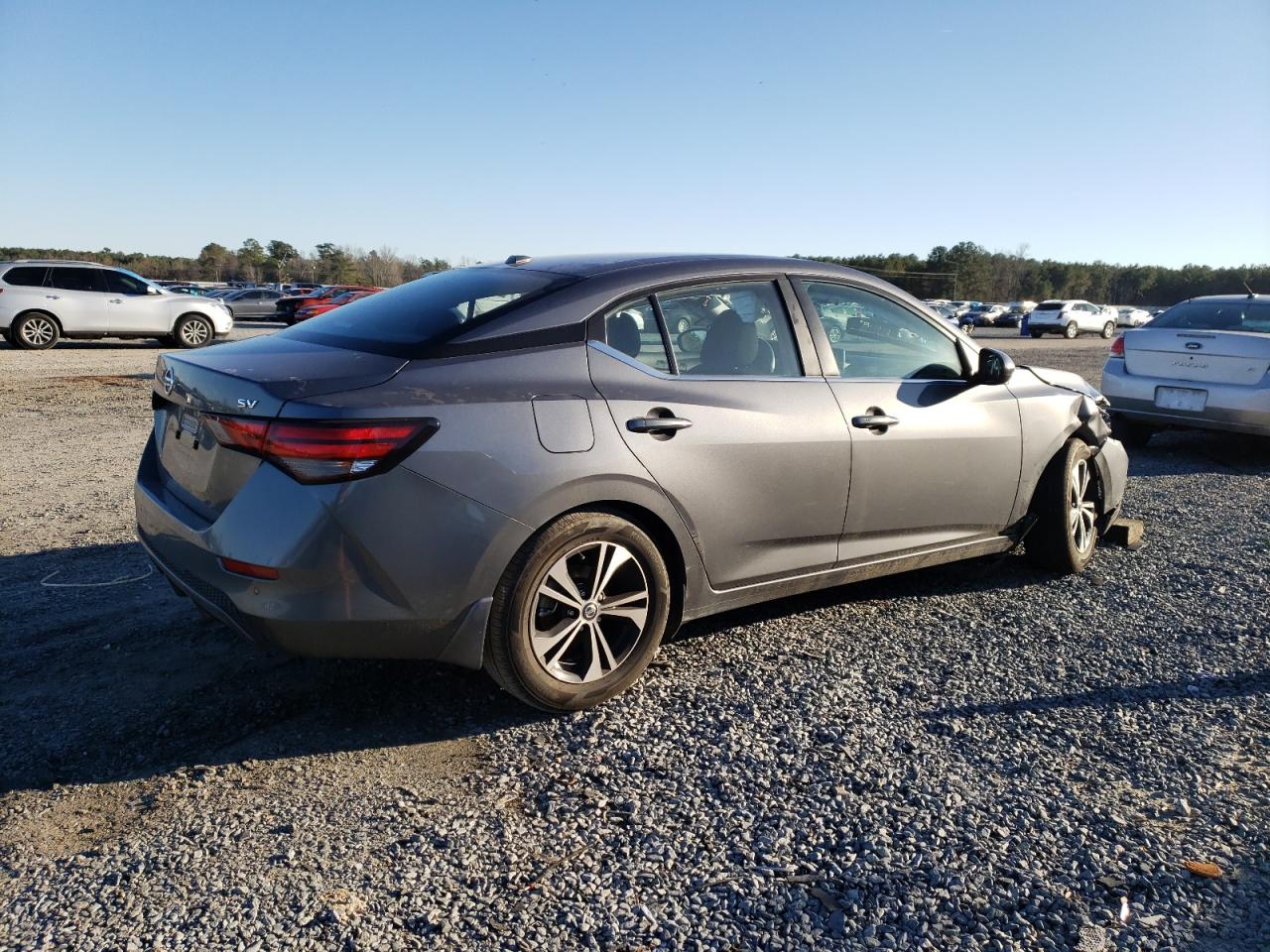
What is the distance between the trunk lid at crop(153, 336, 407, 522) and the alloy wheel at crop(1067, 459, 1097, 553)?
363 centimetres

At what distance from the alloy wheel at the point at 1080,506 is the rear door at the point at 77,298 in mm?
19073

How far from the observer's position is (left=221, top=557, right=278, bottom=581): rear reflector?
2902 millimetres

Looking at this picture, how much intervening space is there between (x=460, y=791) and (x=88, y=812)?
1.05 metres

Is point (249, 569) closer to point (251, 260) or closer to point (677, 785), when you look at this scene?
point (677, 785)

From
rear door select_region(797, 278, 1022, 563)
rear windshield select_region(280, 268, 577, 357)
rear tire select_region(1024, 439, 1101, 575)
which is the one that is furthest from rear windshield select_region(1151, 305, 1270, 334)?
rear windshield select_region(280, 268, 577, 357)

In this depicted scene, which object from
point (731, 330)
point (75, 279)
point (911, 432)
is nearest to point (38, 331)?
point (75, 279)

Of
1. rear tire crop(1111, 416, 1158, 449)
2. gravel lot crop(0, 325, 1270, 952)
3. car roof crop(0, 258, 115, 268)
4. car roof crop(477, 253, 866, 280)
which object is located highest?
car roof crop(0, 258, 115, 268)

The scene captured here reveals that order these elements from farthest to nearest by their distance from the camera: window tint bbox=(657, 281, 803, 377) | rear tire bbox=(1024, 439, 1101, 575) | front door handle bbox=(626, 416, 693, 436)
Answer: rear tire bbox=(1024, 439, 1101, 575) < window tint bbox=(657, 281, 803, 377) < front door handle bbox=(626, 416, 693, 436)

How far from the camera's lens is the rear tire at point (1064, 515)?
5000 mm

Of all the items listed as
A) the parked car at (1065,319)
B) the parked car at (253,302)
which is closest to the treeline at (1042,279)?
the parked car at (1065,319)

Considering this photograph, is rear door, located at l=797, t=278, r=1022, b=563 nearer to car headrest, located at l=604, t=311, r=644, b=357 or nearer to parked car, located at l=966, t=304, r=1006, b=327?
car headrest, located at l=604, t=311, r=644, b=357

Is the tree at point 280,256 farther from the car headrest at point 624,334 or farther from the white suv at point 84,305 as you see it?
the car headrest at point 624,334

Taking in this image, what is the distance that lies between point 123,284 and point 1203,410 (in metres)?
18.9

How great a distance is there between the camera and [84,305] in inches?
740
